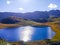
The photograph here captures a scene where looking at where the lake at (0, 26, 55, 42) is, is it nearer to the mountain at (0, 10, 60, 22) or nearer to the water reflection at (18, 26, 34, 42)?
the water reflection at (18, 26, 34, 42)

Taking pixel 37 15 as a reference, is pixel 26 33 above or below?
below

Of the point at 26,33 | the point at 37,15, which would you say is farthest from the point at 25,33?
the point at 37,15

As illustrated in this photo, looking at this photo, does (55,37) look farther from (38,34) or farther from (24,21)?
(24,21)

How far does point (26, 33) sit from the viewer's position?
198 centimetres

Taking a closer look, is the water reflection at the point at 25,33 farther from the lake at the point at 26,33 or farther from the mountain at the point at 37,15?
the mountain at the point at 37,15

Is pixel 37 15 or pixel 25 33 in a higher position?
pixel 37 15

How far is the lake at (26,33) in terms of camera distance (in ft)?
6.42

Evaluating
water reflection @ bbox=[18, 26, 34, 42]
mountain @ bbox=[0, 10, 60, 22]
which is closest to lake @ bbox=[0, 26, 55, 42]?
water reflection @ bbox=[18, 26, 34, 42]

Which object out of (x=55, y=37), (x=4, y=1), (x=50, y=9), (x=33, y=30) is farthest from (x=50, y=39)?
(x=4, y=1)

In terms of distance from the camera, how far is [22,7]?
2.03 m

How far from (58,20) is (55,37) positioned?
9.9 inches

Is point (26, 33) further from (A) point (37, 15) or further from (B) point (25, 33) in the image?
(A) point (37, 15)

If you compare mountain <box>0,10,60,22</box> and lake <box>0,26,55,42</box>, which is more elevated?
mountain <box>0,10,60,22</box>

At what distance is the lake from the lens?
77.0 inches
